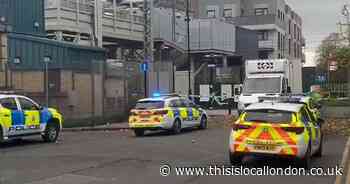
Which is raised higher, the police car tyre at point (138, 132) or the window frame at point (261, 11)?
the window frame at point (261, 11)

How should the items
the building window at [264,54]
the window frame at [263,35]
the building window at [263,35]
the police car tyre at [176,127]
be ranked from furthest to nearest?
the building window at [263,35] → the window frame at [263,35] → the building window at [264,54] → the police car tyre at [176,127]

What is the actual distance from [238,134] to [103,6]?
31336mm

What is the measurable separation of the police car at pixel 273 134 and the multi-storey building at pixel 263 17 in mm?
68127

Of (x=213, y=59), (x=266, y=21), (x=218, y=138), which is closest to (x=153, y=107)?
(x=218, y=138)

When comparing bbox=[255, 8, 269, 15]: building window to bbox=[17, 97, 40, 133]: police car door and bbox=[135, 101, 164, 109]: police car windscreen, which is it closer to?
bbox=[135, 101, 164, 109]: police car windscreen

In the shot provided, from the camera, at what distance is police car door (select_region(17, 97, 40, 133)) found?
63.1 feet

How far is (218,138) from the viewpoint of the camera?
820 inches

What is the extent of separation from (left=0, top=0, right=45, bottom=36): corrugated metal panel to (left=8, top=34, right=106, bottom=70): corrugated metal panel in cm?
116

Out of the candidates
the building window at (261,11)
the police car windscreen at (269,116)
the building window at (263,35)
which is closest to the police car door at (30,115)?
the police car windscreen at (269,116)

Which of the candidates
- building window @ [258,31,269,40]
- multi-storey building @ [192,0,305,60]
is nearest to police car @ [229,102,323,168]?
multi-storey building @ [192,0,305,60]

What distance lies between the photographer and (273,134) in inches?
484

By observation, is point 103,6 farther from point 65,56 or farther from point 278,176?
point 278,176

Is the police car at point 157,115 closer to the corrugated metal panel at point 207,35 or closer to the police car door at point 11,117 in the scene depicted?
the police car door at point 11,117

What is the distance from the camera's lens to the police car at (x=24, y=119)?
60.2 feet
